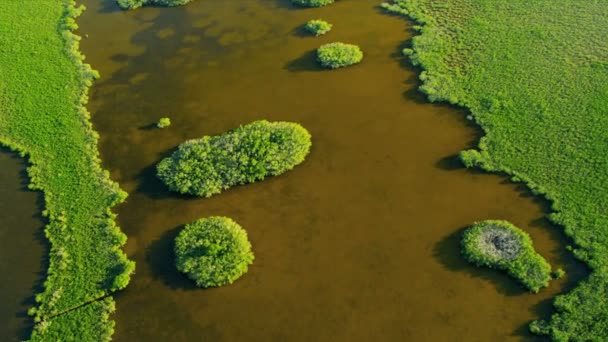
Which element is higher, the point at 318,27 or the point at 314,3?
the point at 314,3

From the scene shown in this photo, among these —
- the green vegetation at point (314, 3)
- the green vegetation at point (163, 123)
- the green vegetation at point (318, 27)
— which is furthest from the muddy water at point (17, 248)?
the green vegetation at point (314, 3)

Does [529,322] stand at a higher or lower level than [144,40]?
lower

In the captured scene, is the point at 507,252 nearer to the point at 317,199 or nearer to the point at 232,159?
the point at 317,199

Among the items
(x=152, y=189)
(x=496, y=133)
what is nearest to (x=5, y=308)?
(x=152, y=189)

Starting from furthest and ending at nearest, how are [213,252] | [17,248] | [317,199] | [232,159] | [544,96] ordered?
[544,96]
[232,159]
[317,199]
[17,248]
[213,252]

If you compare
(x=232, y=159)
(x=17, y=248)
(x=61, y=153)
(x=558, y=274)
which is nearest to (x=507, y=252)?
(x=558, y=274)

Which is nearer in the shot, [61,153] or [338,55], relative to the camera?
[61,153]

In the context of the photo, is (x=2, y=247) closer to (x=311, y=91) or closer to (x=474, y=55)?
(x=311, y=91)
